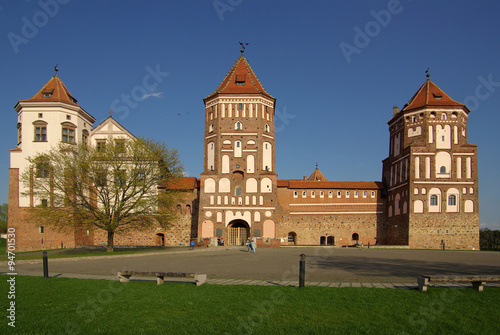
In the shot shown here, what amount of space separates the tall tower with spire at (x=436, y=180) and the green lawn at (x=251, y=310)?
37537 mm

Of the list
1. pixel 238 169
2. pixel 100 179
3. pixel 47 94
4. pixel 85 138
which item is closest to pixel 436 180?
pixel 238 169

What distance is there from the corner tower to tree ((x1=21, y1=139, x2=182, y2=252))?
11407 mm

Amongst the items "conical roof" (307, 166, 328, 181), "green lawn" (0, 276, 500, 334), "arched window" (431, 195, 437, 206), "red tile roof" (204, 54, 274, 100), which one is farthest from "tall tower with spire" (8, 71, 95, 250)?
"conical roof" (307, 166, 328, 181)

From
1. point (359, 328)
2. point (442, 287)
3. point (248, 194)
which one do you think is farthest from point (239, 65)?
point (359, 328)

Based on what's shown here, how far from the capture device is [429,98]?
4941 cm

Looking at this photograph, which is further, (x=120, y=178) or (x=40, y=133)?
(x=40, y=133)

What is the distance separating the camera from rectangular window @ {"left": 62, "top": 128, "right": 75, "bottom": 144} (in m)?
43.9

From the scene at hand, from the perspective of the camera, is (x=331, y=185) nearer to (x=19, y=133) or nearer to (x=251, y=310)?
(x=19, y=133)

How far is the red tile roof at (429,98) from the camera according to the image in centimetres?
4840

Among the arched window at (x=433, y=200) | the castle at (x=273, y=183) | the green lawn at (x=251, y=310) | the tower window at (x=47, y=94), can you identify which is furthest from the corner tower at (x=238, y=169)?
the green lawn at (x=251, y=310)

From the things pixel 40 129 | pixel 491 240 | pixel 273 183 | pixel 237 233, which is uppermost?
pixel 40 129

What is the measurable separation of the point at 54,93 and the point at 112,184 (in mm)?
15486

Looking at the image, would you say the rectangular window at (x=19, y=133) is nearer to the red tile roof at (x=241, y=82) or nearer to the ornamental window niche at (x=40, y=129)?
the ornamental window niche at (x=40, y=129)

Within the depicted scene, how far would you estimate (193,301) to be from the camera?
10.0m
